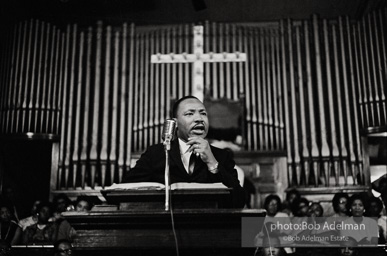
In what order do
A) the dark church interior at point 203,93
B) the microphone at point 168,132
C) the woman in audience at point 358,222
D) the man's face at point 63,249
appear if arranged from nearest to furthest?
the microphone at point 168,132 < the man's face at point 63,249 < the woman in audience at point 358,222 < the dark church interior at point 203,93

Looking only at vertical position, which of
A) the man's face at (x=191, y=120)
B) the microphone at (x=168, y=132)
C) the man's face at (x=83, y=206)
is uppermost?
the man's face at (x=191, y=120)

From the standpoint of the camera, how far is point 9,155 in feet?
25.4

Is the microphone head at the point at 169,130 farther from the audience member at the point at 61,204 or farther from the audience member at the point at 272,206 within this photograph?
the audience member at the point at 61,204

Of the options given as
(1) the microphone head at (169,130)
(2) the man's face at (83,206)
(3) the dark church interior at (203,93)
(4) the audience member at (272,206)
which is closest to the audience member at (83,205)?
(2) the man's face at (83,206)

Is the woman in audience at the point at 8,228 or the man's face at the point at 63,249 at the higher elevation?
the woman in audience at the point at 8,228

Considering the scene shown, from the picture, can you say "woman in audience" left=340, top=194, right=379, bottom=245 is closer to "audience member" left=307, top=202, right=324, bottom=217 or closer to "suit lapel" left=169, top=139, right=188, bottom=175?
"audience member" left=307, top=202, right=324, bottom=217

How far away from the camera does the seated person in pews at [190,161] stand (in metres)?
2.70

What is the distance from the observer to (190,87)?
25.7ft

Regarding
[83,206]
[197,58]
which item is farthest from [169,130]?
[83,206]

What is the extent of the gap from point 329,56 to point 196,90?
3.39 meters

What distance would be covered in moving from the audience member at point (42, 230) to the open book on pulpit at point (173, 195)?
155 inches

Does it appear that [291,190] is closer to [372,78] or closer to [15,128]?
[372,78]

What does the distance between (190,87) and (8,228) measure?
341 cm

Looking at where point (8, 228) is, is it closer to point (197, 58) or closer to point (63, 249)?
point (63, 249)
